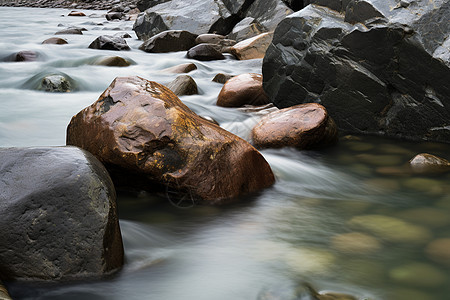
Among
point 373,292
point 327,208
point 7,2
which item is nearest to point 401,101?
point 327,208

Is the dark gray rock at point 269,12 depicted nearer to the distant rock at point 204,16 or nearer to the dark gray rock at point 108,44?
the distant rock at point 204,16

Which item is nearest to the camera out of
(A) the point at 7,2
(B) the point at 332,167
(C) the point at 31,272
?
(C) the point at 31,272

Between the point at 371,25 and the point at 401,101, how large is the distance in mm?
789

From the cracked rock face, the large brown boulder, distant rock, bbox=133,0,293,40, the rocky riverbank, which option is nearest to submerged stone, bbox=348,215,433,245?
the large brown boulder

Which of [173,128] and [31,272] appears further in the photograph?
[173,128]

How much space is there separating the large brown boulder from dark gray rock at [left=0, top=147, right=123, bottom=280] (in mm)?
810

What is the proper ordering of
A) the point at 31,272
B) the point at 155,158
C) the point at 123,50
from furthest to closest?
1. the point at 123,50
2. the point at 155,158
3. the point at 31,272

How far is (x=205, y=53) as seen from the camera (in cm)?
915

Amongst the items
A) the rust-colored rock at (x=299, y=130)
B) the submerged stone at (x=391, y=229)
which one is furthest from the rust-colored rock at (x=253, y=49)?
the submerged stone at (x=391, y=229)

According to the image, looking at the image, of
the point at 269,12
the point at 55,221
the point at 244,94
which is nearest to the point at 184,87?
the point at 244,94

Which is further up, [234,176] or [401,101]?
[401,101]

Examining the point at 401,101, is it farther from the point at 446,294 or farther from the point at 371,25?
the point at 446,294

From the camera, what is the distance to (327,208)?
3111mm

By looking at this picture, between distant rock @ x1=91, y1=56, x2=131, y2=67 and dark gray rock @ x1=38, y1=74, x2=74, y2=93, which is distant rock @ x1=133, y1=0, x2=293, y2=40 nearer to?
Result: distant rock @ x1=91, y1=56, x2=131, y2=67
